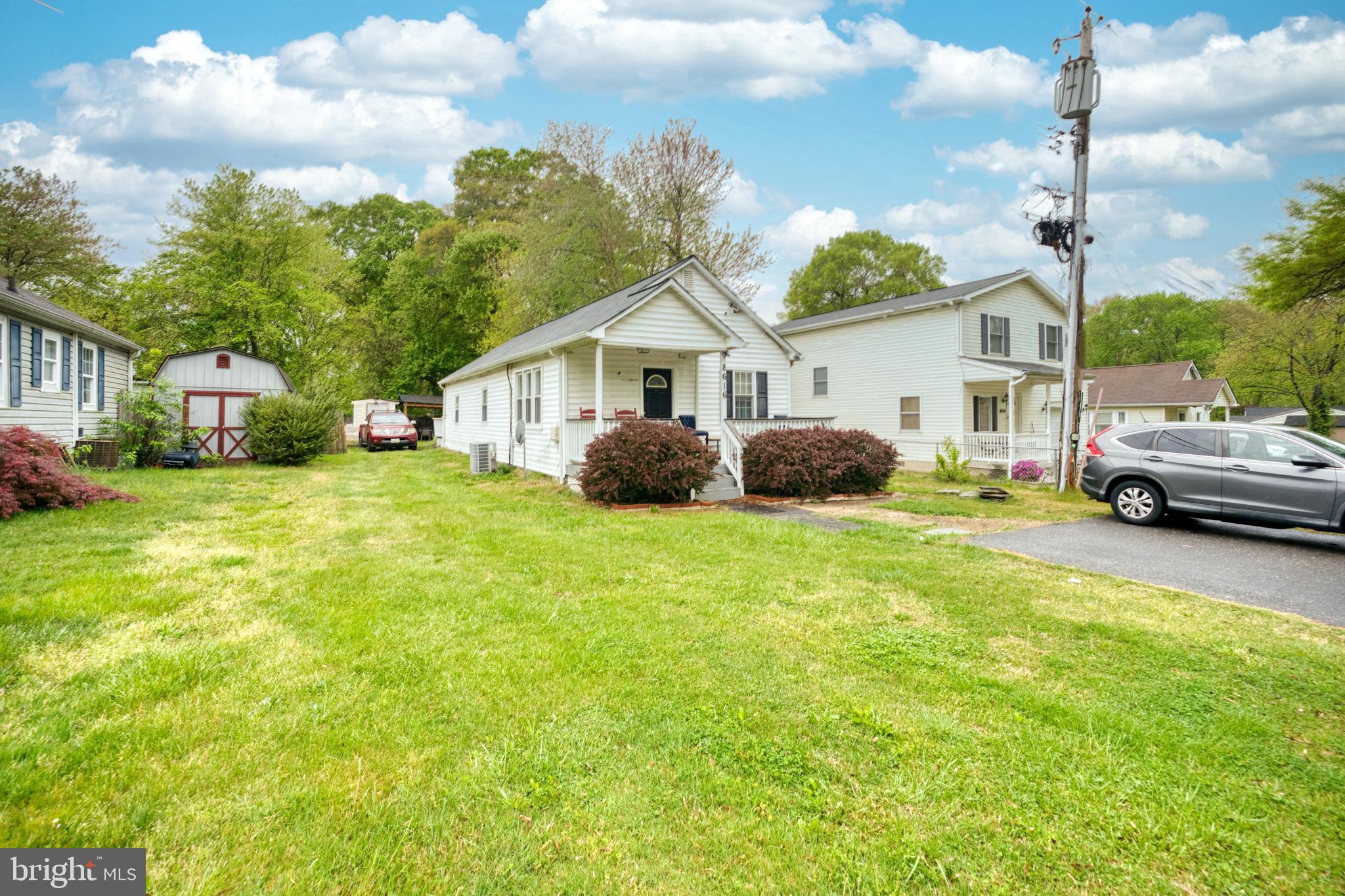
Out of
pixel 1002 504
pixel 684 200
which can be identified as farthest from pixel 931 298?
pixel 684 200

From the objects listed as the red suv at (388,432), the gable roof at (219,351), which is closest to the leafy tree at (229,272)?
the red suv at (388,432)

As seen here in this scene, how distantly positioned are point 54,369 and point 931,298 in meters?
23.4

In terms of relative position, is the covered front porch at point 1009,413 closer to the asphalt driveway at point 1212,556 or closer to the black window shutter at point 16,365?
the asphalt driveway at point 1212,556

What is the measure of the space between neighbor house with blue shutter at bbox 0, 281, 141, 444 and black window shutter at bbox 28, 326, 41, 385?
0.05 ft

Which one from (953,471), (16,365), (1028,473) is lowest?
(1028,473)

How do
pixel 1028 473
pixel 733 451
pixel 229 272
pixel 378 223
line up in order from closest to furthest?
pixel 733 451
pixel 1028 473
pixel 229 272
pixel 378 223

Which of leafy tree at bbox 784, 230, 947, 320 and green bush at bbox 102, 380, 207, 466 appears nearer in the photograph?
green bush at bbox 102, 380, 207, 466

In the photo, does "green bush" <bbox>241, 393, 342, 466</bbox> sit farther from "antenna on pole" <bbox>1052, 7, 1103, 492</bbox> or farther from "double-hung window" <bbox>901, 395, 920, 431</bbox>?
"antenna on pole" <bbox>1052, 7, 1103, 492</bbox>

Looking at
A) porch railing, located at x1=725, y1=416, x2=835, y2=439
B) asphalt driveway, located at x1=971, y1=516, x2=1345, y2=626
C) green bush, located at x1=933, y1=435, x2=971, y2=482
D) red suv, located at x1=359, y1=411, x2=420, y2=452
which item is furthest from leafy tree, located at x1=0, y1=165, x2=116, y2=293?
asphalt driveway, located at x1=971, y1=516, x2=1345, y2=626

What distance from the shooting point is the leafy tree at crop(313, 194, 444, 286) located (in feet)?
150

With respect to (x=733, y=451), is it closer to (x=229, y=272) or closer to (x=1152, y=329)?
(x=229, y=272)

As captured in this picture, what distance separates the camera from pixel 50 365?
44.8 ft

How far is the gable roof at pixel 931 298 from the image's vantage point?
19.1m

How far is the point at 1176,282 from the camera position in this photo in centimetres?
1270
